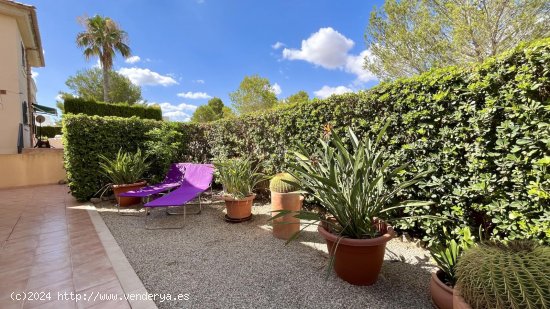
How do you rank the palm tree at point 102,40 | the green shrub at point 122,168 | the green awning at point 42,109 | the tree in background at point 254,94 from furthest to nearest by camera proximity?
the tree in background at point 254,94 → the palm tree at point 102,40 → the green awning at point 42,109 → the green shrub at point 122,168

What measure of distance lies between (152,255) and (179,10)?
7.21 metres

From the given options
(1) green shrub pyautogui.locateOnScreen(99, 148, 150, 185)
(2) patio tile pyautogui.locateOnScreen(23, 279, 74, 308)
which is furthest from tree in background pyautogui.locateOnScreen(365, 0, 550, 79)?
(2) patio tile pyautogui.locateOnScreen(23, 279, 74, 308)

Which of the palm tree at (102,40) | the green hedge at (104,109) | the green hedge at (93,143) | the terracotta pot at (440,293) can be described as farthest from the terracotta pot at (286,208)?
the palm tree at (102,40)

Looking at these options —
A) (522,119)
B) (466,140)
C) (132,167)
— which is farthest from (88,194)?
(522,119)

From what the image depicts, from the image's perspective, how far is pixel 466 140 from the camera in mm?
2383

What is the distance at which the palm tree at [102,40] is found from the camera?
16.6 metres

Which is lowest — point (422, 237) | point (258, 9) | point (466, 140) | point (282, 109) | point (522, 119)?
point (422, 237)

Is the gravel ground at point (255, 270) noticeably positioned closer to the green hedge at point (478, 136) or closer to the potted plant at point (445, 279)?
the potted plant at point (445, 279)

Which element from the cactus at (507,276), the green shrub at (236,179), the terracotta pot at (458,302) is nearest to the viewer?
the cactus at (507,276)

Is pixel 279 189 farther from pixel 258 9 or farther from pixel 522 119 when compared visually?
pixel 258 9

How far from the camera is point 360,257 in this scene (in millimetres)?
2178

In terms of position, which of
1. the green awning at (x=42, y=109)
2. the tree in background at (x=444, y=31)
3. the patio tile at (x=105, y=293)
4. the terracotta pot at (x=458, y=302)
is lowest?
the patio tile at (x=105, y=293)

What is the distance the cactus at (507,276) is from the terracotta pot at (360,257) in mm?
716

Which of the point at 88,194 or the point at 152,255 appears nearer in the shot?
the point at 152,255
